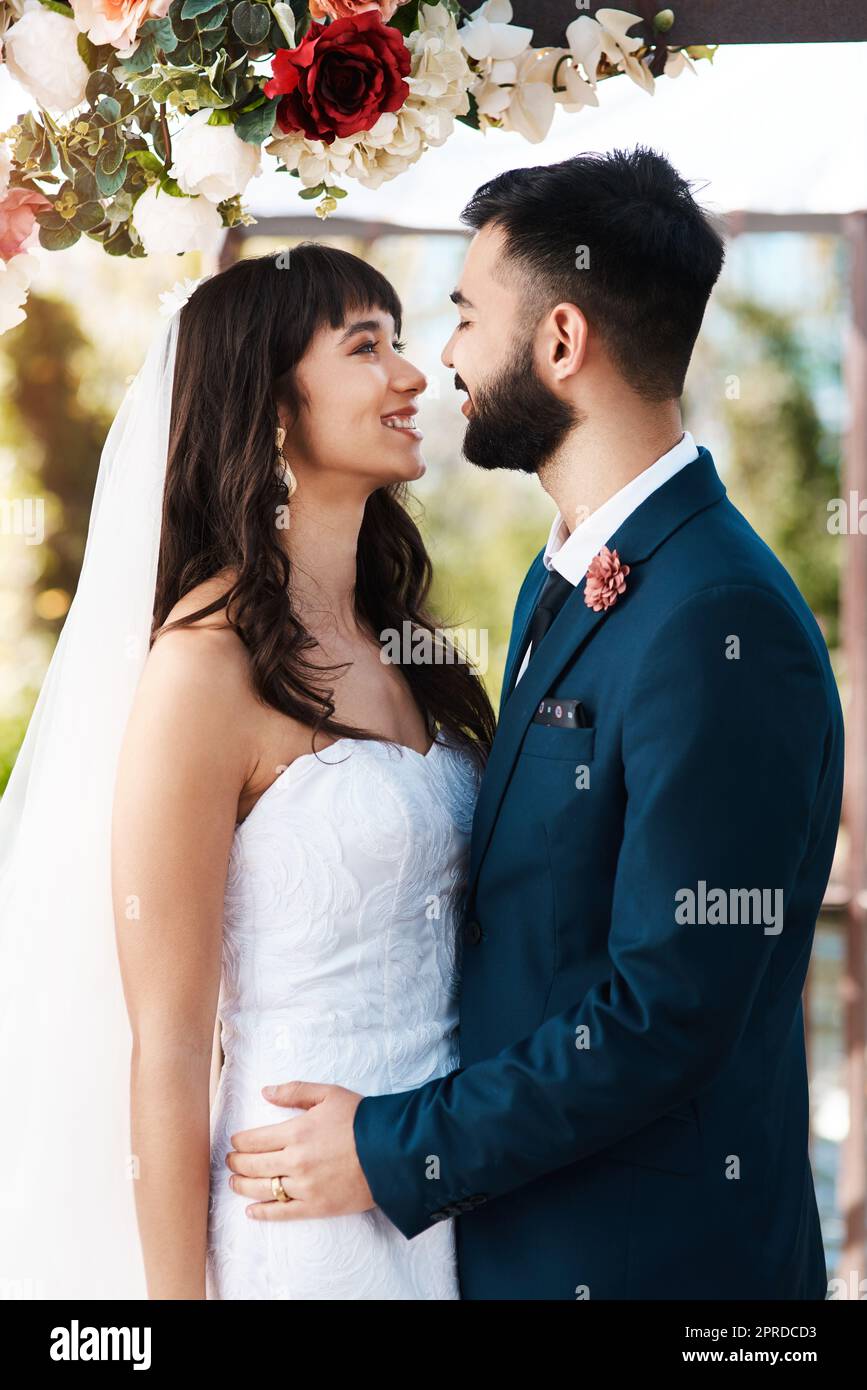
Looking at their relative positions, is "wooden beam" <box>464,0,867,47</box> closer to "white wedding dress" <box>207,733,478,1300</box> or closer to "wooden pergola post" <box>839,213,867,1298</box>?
"white wedding dress" <box>207,733,478,1300</box>

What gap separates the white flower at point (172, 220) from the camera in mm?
1644

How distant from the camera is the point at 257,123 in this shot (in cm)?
157

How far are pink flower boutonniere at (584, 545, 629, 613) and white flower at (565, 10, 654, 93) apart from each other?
0.59m

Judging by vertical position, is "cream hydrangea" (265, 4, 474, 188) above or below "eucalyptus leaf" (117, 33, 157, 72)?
below

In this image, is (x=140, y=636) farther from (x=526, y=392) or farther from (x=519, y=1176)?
(x=519, y=1176)

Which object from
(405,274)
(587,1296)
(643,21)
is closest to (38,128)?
(643,21)

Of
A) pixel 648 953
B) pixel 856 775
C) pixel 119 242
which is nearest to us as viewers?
pixel 648 953

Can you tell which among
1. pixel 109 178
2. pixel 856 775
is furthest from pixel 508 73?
pixel 856 775

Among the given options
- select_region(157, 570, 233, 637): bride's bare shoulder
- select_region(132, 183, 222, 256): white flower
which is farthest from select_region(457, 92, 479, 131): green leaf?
select_region(157, 570, 233, 637): bride's bare shoulder

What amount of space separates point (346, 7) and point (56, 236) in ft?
1.60

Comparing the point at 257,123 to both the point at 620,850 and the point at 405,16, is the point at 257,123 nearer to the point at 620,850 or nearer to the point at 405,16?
the point at 405,16

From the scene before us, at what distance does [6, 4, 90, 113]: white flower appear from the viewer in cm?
156

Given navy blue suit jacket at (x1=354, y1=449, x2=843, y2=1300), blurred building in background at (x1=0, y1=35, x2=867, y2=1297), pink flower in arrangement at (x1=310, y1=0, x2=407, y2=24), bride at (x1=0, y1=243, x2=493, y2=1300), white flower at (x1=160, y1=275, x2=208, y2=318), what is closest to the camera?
navy blue suit jacket at (x1=354, y1=449, x2=843, y2=1300)

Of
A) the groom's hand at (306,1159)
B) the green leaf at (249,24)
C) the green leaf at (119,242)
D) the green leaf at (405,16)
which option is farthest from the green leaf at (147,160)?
the groom's hand at (306,1159)
